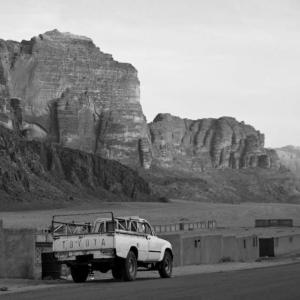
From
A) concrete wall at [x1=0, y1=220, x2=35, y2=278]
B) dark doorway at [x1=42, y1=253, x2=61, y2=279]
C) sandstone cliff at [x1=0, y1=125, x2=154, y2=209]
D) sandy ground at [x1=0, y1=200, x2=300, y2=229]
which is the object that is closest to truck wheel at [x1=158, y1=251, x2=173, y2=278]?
dark doorway at [x1=42, y1=253, x2=61, y2=279]

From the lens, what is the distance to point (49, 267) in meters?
23.6

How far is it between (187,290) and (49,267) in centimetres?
682

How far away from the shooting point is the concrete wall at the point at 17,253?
878 inches

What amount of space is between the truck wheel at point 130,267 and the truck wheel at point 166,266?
177 centimetres

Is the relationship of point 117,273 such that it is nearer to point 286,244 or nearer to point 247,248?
point 247,248

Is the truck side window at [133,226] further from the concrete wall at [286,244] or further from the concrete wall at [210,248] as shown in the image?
the concrete wall at [286,244]

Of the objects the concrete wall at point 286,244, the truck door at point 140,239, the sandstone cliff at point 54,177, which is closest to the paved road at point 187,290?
the truck door at point 140,239

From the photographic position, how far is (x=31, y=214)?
108188mm

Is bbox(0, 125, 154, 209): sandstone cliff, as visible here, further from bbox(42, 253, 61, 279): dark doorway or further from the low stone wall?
bbox(42, 253, 61, 279): dark doorway

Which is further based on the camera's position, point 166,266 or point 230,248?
point 230,248

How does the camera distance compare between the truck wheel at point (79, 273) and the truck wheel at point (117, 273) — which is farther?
the truck wheel at point (79, 273)

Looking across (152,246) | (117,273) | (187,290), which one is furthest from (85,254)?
(187,290)

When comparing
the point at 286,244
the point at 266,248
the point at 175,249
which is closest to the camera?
the point at 175,249

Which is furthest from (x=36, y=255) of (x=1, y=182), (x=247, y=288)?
(x=1, y=182)
